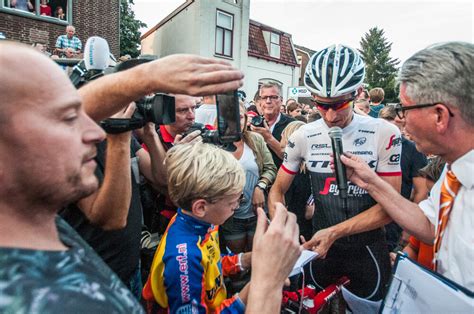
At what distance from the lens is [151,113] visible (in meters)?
1.56

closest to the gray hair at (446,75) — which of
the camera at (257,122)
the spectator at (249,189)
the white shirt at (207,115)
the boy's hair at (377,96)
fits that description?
the spectator at (249,189)

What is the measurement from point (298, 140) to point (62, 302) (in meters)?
2.09

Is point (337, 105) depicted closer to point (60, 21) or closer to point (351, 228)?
point (351, 228)

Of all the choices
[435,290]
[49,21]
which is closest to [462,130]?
[435,290]

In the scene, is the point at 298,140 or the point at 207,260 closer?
the point at 207,260

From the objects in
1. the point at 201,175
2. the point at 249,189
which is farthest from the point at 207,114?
the point at 201,175

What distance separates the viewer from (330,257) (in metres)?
2.36

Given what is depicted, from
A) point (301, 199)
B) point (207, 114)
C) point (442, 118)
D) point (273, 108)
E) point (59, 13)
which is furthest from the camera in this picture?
point (59, 13)

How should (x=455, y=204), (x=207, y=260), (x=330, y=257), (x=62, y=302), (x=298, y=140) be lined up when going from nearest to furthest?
(x=62, y=302) → (x=455, y=204) → (x=207, y=260) → (x=330, y=257) → (x=298, y=140)

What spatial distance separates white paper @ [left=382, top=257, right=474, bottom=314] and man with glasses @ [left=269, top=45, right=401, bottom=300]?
68 centimetres

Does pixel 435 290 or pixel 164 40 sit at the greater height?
pixel 164 40

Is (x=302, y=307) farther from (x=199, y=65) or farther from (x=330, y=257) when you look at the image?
(x=199, y=65)

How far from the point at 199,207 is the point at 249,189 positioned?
1.58m

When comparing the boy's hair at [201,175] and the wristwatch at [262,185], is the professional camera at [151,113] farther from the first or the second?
the wristwatch at [262,185]
